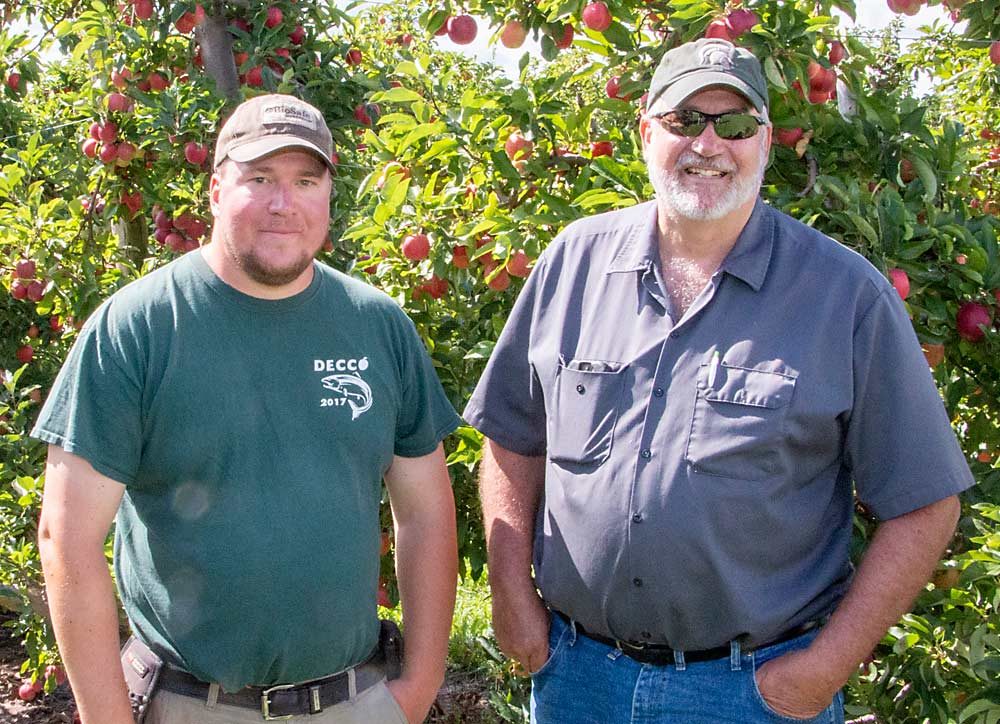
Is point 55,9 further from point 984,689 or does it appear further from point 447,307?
point 984,689

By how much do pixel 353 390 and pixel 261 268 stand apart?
0.28 meters

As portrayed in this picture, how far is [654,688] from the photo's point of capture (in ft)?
6.89

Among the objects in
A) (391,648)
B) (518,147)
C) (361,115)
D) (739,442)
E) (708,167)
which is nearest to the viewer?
(739,442)

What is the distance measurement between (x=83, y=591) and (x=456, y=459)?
1115 millimetres

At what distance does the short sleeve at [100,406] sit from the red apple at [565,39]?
169cm

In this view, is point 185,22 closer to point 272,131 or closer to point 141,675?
point 272,131

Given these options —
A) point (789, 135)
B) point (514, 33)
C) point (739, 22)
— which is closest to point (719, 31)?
point (739, 22)

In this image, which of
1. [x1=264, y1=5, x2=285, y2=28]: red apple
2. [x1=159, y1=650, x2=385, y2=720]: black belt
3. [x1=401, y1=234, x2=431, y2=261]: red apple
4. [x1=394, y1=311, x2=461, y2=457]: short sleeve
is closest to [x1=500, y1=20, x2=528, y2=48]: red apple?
[x1=401, y1=234, x2=431, y2=261]: red apple

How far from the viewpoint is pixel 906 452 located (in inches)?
78.3

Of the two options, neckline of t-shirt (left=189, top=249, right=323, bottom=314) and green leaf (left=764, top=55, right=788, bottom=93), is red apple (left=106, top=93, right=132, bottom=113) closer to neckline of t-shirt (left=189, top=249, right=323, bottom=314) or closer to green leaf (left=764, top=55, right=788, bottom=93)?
neckline of t-shirt (left=189, top=249, right=323, bottom=314)

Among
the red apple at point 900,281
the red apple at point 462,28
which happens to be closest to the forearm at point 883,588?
the red apple at point 900,281

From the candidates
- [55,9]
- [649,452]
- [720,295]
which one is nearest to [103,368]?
[649,452]

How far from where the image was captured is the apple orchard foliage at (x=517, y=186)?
2.64m

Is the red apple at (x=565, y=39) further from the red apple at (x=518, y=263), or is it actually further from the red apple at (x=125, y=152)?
the red apple at (x=125, y=152)
